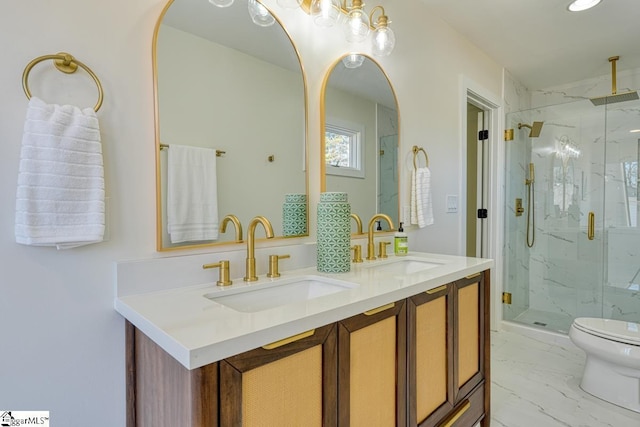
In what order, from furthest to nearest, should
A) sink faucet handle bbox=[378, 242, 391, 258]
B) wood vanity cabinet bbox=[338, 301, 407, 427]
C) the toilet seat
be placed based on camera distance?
the toilet seat < sink faucet handle bbox=[378, 242, 391, 258] < wood vanity cabinet bbox=[338, 301, 407, 427]

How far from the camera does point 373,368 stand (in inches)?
38.9

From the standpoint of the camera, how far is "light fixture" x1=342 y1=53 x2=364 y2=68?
63.8 inches

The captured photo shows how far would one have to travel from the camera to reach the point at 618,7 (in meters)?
2.06

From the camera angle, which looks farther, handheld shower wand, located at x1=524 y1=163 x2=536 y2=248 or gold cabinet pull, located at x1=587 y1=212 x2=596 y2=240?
handheld shower wand, located at x1=524 y1=163 x2=536 y2=248

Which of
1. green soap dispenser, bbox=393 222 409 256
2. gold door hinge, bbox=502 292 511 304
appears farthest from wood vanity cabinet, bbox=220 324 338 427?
gold door hinge, bbox=502 292 511 304

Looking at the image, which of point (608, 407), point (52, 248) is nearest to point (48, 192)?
point (52, 248)

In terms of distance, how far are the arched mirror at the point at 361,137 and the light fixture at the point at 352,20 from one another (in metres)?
0.12

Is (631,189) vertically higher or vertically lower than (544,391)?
higher

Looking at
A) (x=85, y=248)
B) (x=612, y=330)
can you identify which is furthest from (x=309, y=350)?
(x=612, y=330)

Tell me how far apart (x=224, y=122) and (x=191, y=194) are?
28 cm

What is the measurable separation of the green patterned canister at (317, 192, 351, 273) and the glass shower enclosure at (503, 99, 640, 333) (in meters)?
2.37

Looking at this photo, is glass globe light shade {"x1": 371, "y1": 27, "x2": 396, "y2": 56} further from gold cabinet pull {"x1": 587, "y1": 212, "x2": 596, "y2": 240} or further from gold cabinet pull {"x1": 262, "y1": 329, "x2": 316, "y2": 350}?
gold cabinet pull {"x1": 587, "y1": 212, "x2": 596, "y2": 240}

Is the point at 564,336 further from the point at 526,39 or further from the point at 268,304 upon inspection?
the point at 268,304

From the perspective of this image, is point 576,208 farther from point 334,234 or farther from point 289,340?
point 289,340
